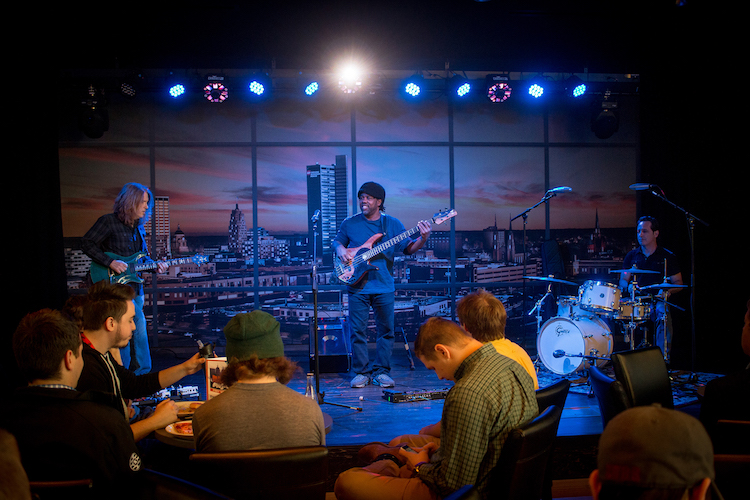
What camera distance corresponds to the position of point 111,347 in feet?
9.13

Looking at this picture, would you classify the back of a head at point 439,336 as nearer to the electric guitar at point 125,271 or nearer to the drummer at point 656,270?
the electric guitar at point 125,271

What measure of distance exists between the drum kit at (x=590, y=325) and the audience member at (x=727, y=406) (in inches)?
102

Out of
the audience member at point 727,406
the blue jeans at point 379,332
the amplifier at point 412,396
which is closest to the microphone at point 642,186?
the blue jeans at point 379,332

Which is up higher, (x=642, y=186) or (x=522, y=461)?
(x=642, y=186)

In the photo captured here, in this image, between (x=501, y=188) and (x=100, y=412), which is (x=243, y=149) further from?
(x=100, y=412)

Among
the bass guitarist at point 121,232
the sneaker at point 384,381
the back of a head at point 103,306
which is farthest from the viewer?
the sneaker at point 384,381

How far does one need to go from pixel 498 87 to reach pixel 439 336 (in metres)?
5.22

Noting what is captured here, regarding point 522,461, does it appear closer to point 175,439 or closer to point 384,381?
point 175,439

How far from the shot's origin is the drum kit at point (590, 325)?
5.07m

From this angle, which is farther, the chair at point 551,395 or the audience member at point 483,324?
the audience member at point 483,324

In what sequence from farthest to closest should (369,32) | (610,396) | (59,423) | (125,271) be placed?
(369,32) < (125,271) < (610,396) < (59,423)

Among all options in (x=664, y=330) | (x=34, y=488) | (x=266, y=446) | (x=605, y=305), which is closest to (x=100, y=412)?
(x=34, y=488)

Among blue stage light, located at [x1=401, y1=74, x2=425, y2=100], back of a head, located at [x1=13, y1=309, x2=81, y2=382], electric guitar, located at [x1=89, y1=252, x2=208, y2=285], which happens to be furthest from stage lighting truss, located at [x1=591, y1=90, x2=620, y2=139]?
back of a head, located at [x1=13, y1=309, x2=81, y2=382]

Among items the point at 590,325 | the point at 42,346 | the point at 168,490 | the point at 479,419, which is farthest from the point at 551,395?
the point at 590,325
